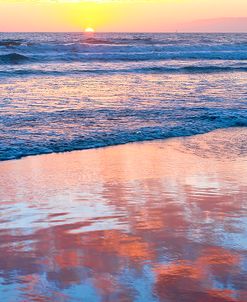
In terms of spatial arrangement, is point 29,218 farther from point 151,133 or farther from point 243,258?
point 151,133

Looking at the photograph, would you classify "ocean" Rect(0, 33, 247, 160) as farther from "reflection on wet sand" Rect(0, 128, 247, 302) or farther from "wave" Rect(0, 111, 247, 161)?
"reflection on wet sand" Rect(0, 128, 247, 302)

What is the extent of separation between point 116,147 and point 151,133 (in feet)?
3.63

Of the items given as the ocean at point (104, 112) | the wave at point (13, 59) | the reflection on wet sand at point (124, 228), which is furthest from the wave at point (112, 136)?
the wave at point (13, 59)

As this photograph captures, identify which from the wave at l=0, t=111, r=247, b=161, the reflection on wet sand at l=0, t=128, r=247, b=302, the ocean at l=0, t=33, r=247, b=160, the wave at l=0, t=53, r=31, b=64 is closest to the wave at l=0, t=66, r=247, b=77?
the ocean at l=0, t=33, r=247, b=160

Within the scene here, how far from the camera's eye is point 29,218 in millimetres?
4617

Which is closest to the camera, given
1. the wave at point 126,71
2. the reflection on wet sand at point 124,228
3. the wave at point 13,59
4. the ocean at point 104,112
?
the reflection on wet sand at point 124,228

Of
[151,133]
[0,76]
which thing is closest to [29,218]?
[151,133]

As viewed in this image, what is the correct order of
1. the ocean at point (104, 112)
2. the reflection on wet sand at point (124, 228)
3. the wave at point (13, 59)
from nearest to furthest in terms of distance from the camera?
1. the reflection on wet sand at point (124, 228)
2. the ocean at point (104, 112)
3. the wave at point (13, 59)

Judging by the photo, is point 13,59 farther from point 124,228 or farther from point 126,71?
point 124,228

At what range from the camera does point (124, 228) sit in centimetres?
436

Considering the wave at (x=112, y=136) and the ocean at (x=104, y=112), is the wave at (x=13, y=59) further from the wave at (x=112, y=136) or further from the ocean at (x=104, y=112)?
the wave at (x=112, y=136)

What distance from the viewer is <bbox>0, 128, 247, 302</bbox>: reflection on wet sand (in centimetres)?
332

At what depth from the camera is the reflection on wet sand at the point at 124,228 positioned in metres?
3.32

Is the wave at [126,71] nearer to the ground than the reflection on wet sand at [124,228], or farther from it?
farther from it
